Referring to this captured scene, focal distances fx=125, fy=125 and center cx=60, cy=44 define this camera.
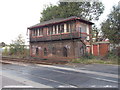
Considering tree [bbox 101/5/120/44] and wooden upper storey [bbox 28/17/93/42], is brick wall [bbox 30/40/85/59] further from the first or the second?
tree [bbox 101/5/120/44]

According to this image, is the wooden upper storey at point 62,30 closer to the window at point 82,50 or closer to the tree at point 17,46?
the window at point 82,50

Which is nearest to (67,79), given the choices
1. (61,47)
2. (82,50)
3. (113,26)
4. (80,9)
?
(82,50)

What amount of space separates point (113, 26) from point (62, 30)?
8007 mm

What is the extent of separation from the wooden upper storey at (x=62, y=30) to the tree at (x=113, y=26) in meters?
3.49

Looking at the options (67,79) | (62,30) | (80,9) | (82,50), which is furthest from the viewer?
(80,9)

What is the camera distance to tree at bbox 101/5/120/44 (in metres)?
18.6

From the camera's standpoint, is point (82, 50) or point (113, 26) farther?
point (82, 50)

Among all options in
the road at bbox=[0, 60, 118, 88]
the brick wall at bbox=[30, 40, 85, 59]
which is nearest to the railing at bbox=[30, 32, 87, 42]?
the brick wall at bbox=[30, 40, 85, 59]

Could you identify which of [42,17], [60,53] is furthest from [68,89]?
[42,17]

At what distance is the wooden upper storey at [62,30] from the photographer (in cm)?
1959

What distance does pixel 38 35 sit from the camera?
81.6 feet

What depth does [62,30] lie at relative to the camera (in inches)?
831

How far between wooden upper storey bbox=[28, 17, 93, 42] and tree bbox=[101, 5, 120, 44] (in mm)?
3495

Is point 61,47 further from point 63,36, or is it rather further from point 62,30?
point 62,30
